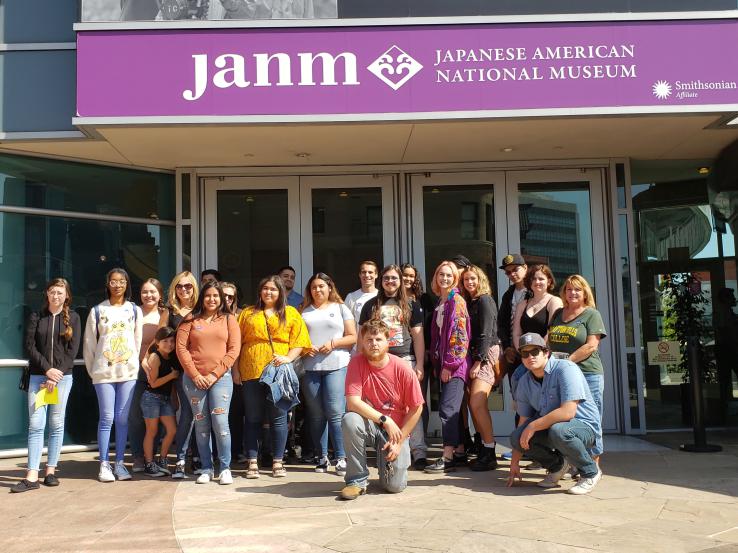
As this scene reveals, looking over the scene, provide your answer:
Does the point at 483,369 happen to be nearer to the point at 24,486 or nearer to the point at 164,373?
the point at 164,373

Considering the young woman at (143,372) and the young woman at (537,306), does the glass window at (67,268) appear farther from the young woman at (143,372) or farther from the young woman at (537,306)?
the young woman at (537,306)

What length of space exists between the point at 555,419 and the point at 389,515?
1451 millimetres

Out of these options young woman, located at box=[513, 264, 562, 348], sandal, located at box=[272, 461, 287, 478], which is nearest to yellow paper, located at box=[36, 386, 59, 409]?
sandal, located at box=[272, 461, 287, 478]

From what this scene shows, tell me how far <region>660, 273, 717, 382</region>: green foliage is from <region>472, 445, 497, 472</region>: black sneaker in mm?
3574

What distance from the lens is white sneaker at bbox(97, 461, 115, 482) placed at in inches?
244

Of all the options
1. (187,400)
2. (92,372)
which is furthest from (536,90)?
(92,372)

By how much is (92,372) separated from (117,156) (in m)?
2.85

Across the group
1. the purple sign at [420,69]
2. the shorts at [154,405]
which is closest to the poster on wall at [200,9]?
the purple sign at [420,69]

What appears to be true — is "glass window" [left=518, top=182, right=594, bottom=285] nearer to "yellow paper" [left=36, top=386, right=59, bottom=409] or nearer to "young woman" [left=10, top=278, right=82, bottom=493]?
"young woman" [left=10, top=278, right=82, bottom=493]

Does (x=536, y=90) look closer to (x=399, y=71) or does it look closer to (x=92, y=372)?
(x=399, y=71)

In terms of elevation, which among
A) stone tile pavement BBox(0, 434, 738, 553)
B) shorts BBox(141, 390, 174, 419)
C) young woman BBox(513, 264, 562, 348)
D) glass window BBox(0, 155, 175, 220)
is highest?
glass window BBox(0, 155, 175, 220)

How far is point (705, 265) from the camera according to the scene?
350 inches

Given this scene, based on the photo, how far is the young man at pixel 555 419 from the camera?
5383 mm

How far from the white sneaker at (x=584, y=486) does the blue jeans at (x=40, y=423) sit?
167 inches
